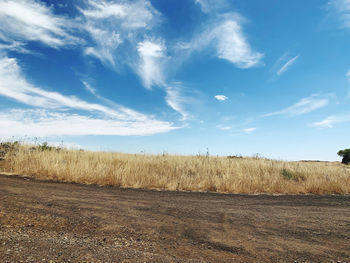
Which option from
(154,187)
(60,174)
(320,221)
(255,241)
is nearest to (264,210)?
(320,221)

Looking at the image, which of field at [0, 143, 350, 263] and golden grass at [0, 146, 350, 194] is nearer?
field at [0, 143, 350, 263]

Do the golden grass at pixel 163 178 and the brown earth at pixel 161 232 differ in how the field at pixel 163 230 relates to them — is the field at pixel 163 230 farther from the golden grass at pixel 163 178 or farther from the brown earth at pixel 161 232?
the golden grass at pixel 163 178

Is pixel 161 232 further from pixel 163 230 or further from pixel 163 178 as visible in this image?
pixel 163 178

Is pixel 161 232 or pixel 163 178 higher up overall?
pixel 163 178

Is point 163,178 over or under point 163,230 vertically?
over

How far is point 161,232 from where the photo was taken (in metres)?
4.02

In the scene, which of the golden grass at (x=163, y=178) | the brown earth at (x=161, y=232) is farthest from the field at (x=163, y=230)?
the golden grass at (x=163, y=178)

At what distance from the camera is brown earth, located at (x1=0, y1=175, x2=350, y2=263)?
3211 millimetres

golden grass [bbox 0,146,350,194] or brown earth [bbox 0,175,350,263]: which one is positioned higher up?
golden grass [bbox 0,146,350,194]

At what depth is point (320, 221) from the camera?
5.03 meters

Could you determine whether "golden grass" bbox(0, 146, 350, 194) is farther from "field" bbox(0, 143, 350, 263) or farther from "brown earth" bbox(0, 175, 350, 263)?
"brown earth" bbox(0, 175, 350, 263)

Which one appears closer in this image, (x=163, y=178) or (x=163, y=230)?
(x=163, y=230)

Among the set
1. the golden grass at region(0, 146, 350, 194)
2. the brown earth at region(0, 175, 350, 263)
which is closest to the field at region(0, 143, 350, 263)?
the brown earth at region(0, 175, 350, 263)

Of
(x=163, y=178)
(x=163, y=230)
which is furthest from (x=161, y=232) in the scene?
(x=163, y=178)
